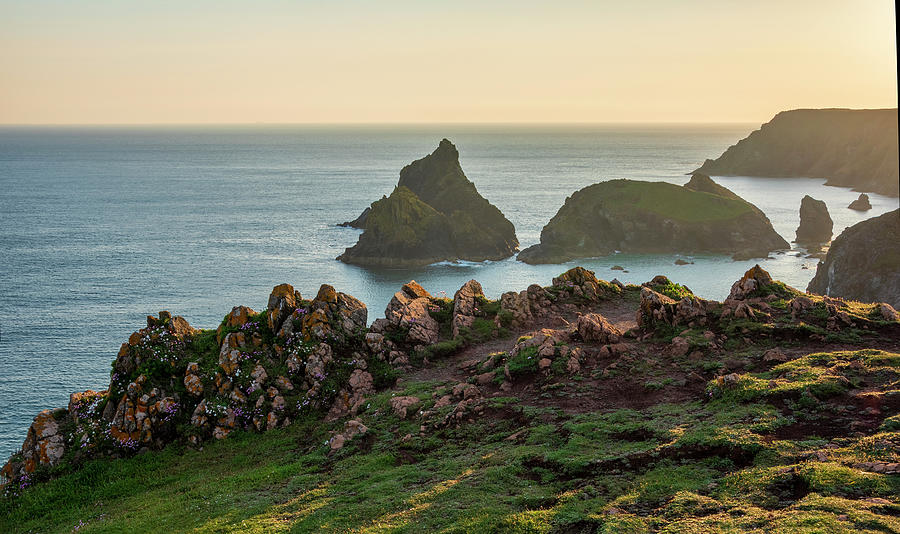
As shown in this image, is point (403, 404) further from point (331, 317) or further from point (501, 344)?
point (501, 344)

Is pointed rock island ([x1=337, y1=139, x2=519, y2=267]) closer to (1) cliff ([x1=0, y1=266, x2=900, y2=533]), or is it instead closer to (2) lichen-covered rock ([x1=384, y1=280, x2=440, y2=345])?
(2) lichen-covered rock ([x1=384, y1=280, x2=440, y2=345])

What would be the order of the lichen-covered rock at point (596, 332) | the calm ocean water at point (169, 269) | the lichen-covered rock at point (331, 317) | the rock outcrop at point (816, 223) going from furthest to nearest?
the rock outcrop at point (816, 223), the calm ocean water at point (169, 269), the lichen-covered rock at point (331, 317), the lichen-covered rock at point (596, 332)

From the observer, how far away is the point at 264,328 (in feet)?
95.0

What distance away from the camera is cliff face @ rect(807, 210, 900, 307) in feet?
225

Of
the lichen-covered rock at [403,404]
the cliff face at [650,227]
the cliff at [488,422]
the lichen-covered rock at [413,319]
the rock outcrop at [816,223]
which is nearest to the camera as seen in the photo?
the cliff at [488,422]

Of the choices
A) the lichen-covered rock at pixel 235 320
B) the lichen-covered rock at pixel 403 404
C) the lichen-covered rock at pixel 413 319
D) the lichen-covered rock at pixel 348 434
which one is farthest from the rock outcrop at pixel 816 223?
the lichen-covered rock at pixel 348 434

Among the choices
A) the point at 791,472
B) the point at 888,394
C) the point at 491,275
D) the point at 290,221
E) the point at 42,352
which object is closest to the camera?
the point at 791,472

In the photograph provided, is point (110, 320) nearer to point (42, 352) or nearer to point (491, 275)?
point (42, 352)

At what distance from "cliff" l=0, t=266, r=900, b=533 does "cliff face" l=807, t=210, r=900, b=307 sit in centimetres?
4971

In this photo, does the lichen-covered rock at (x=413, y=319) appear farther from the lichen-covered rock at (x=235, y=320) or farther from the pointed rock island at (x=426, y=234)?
the pointed rock island at (x=426, y=234)

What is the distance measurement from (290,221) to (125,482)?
13549cm

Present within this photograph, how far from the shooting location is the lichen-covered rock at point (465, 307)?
31.0m

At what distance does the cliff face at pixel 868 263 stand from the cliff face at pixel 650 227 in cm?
4336

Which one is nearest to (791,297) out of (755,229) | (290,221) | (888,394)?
(888,394)
